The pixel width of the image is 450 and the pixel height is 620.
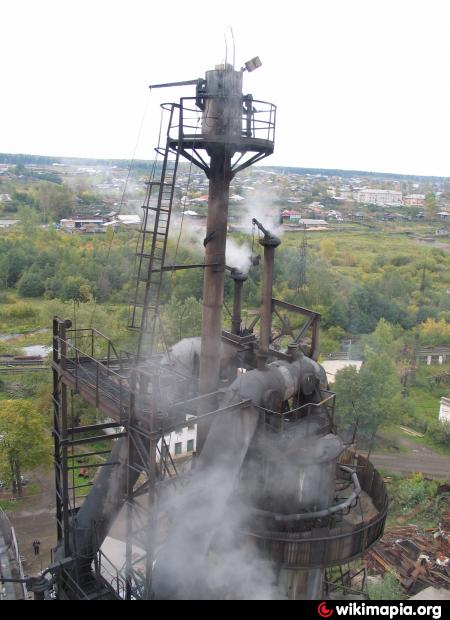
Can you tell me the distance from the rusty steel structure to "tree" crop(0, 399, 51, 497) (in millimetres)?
11587

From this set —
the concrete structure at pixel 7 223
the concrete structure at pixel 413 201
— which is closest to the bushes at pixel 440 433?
the concrete structure at pixel 7 223

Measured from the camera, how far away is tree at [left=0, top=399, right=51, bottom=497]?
82.9ft

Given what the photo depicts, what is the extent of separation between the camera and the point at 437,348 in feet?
174

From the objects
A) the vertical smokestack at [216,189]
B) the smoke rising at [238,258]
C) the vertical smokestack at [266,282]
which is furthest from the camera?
the smoke rising at [238,258]

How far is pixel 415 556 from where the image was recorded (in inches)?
955

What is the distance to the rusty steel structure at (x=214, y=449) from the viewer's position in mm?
11672

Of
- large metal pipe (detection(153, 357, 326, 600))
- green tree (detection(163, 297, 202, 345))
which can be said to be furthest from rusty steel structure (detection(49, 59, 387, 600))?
green tree (detection(163, 297, 202, 345))

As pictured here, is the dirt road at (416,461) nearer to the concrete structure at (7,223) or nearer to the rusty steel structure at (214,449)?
the rusty steel structure at (214,449)

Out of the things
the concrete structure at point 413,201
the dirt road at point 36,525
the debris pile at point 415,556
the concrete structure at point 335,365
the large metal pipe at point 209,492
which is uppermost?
the concrete structure at point 413,201

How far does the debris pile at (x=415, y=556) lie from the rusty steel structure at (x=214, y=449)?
10661 mm

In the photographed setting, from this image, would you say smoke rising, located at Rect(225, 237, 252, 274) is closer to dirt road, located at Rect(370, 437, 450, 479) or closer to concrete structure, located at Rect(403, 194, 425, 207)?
dirt road, located at Rect(370, 437, 450, 479)

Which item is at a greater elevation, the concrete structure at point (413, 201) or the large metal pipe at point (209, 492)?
the concrete structure at point (413, 201)
